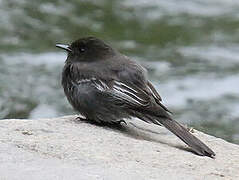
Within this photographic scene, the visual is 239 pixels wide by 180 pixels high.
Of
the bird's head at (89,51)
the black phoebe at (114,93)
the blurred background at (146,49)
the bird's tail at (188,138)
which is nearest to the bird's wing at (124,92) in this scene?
the black phoebe at (114,93)

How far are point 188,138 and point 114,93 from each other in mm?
751

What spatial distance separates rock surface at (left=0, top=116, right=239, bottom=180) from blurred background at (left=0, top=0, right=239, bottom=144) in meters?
4.16

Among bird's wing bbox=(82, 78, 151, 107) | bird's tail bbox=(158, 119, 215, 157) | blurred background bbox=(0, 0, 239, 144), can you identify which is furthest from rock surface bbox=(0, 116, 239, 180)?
blurred background bbox=(0, 0, 239, 144)

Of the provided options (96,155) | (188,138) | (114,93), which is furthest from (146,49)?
(96,155)

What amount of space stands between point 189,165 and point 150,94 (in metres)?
1.24

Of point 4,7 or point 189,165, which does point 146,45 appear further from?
point 189,165

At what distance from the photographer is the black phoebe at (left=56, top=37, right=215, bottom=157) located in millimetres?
6285

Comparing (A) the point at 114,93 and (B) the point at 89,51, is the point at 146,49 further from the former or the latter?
(A) the point at 114,93

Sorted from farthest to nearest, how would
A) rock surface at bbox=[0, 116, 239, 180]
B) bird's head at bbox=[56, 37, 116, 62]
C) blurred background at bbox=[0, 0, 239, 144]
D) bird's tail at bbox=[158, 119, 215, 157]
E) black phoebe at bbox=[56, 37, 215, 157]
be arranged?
blurred background at bbox=[0, 0, 239, 144] < bird's head at bbox=[56, 37, 116, 62] < black phoebe at bbox=[56, 37, 215, 157] < bird's tail at bbox=[158, 119, 215, 157] < rock surface at bbox=[0, 116, 239, 180]

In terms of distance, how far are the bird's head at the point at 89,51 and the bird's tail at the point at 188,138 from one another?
3.04ft

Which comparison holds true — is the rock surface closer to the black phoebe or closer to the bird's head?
the black phoebe

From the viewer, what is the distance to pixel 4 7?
13633 mm

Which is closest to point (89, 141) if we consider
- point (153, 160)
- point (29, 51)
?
point (153, 160)

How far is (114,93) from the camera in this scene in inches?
251
